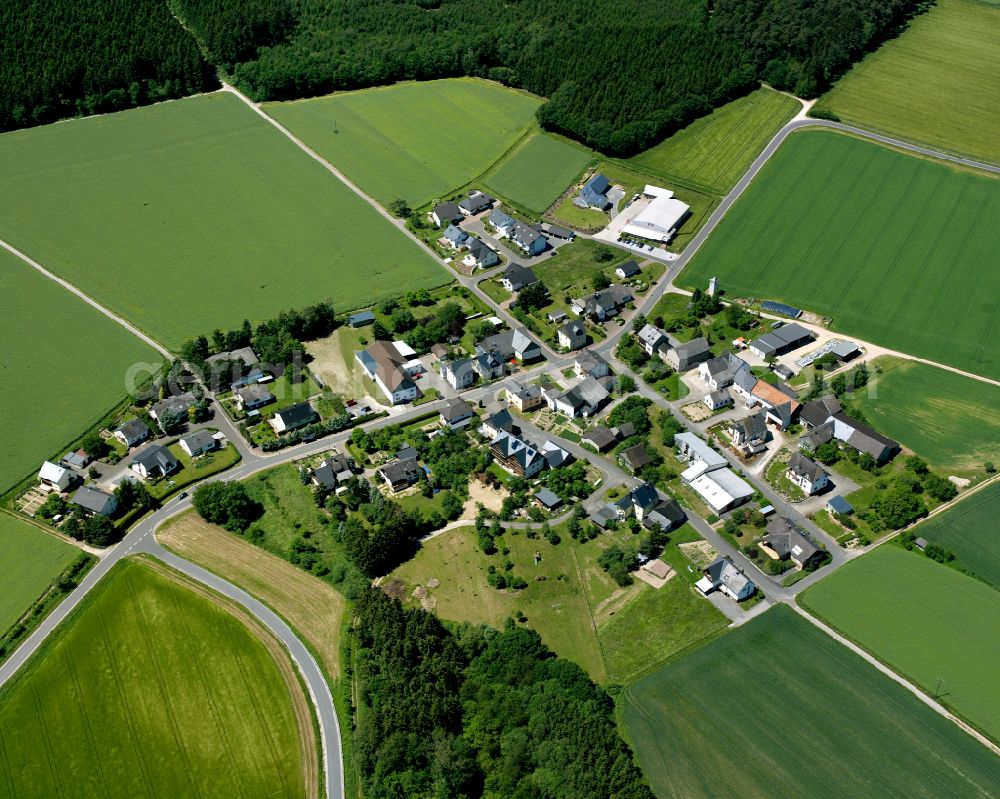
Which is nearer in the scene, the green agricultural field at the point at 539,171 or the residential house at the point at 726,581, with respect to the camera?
the residential house at the point at 726,581

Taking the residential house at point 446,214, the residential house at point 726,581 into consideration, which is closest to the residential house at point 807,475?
the residential house at point 726,581

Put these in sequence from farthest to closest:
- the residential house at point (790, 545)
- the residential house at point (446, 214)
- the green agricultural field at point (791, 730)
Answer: the residential house at point (446, 214)
the residential house at point (790, 545)
the green agricultural field at point (791, 730)

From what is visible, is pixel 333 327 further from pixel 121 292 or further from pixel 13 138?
pixel 13 138

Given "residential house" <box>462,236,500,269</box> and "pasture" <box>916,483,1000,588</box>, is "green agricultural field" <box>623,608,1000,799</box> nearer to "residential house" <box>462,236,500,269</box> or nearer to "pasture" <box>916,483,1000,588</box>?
"pasture" <box>916,483,1000,588</box>

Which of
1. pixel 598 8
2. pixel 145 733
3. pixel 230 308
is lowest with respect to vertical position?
pixel 145 733

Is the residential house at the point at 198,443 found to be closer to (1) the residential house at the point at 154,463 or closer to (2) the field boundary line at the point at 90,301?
(1) the residential house at the point at 154,463

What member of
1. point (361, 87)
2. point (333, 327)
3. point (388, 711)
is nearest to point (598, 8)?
point (361, 87)
